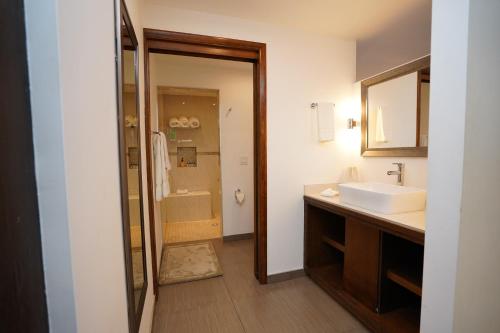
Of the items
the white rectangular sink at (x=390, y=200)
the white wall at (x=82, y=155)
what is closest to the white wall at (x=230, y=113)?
the white rectangular sink at (x=390, y=200)

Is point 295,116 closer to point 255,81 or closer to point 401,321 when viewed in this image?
point 255,81

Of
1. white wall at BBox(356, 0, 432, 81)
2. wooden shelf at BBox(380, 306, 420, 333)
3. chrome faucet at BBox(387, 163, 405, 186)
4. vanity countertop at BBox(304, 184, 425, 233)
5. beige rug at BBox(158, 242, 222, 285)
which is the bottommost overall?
beige rug at BBox(158, 242, 222, 285)

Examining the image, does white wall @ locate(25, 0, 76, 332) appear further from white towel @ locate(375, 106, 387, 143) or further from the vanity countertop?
white towel @ locate(375, 106, 387, 143)

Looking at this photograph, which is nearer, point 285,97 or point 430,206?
point 430,206

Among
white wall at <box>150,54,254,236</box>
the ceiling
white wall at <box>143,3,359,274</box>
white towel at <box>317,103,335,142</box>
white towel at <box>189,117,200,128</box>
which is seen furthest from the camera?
white towel at <box>189,117,200,128</box>

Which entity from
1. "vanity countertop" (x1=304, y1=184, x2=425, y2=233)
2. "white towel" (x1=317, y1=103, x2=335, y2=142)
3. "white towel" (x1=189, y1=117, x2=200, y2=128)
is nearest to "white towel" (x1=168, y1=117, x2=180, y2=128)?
"white towel" (x1=189, y1=117, x2=200, y2=128)

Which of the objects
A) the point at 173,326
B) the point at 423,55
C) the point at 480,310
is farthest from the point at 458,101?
the point at 173,326

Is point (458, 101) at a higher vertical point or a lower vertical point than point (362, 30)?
lower

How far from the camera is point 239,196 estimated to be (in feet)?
10.5

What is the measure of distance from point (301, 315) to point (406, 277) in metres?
0.83

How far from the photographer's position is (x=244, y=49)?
2016mm

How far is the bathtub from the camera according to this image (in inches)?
158

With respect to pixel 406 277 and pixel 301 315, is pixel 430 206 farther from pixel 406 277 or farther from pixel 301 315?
pixel 301 315

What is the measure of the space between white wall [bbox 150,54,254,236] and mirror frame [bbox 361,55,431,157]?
1.54m
